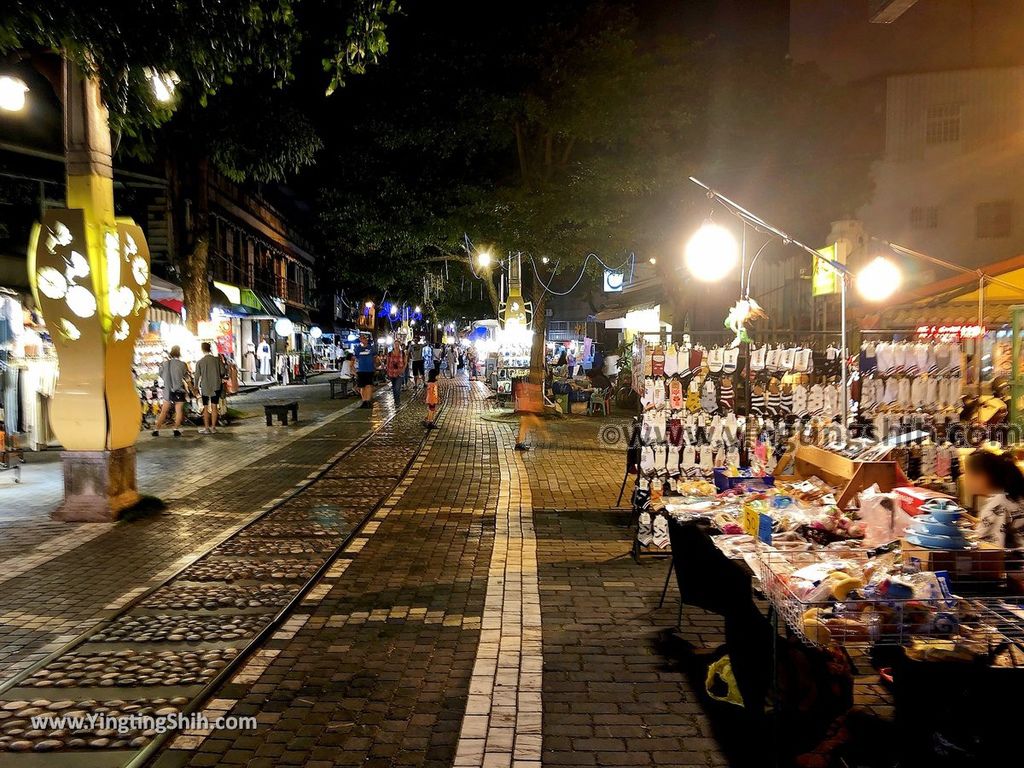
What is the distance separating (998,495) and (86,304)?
1011 cm

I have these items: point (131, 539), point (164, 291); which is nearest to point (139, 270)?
point (131, 539)

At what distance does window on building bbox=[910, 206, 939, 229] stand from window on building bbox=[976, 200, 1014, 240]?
1.19 meters

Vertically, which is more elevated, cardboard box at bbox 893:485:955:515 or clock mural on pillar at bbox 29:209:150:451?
clock mural on pillar at bbox 29:209:150:451

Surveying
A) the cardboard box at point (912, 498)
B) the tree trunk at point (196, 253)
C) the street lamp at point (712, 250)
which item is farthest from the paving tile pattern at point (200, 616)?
the tree trunk at point (196, 253)

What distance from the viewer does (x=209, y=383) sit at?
57.7ft

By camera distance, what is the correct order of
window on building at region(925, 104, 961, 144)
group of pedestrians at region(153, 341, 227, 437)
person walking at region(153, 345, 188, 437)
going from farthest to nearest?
window on building at region(925, 104, 961, 144) < group of pedestrians at region(153, 341, 227, 437) < person walking at region(153, 345, 188, 437)

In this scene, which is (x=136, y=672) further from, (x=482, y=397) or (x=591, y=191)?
(x=482, y=397)

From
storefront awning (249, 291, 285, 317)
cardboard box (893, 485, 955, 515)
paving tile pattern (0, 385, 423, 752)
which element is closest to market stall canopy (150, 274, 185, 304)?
storefront awning (249, 291, 285, 317)

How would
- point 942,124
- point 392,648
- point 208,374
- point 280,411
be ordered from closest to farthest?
point 392,648
point 208,374
point 280,411
point 942,124

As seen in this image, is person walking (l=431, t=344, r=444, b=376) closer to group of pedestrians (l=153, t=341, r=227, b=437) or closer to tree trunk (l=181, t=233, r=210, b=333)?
group of pedestrians (l=153, t=341, r=227, b=437)

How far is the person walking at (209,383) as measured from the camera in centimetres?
1742

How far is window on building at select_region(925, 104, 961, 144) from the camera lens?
22.6 meters

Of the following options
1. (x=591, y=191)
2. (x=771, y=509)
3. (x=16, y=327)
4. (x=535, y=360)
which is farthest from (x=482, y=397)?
(x=771, y=509)

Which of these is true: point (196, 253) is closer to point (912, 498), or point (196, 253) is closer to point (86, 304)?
point (86, 304)
